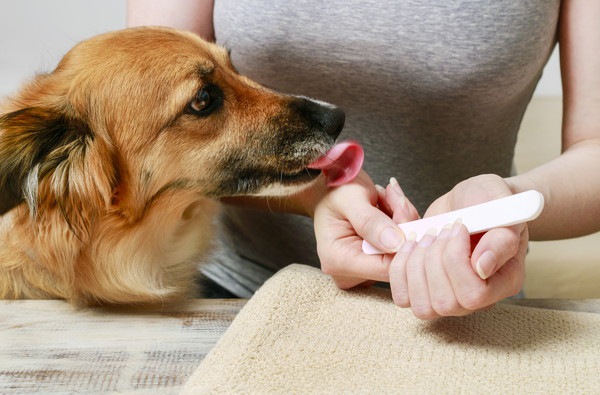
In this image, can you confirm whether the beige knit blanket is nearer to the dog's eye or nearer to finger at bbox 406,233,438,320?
finger at bbox 406,233,438,320

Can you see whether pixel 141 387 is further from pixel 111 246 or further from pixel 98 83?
pixel 98 83

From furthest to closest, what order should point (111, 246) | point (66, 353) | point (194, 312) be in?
→ 1. point (111, 246)
2. point (194, 312)
3. point (66, 353)

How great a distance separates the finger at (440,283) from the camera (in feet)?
2.23

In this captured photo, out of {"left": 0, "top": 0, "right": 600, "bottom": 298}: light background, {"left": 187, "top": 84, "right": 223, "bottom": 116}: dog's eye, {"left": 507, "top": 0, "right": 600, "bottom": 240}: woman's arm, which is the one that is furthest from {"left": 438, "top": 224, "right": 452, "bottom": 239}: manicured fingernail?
{"left": 0, "top": 0, "right": 600, "bottom": 298}: light background

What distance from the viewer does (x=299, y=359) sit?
2.23 feet

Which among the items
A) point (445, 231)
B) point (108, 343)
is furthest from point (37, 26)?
point (445, 231)

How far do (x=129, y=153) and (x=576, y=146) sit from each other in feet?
2.38

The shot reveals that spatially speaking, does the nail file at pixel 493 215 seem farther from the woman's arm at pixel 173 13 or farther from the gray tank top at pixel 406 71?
the woman's arm at pixel 173 13

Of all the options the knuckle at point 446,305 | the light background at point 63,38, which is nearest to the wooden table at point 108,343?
the knuckle at point 446,305

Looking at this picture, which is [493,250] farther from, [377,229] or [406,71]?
[406,71]

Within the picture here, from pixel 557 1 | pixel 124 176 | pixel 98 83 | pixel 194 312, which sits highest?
pixel 557 1

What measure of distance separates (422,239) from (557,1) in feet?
1.99

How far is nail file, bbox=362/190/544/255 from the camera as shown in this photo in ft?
2.02

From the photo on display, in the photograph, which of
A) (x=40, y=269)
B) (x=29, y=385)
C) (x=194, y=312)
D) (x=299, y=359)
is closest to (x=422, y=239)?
(x=299, y=359)
